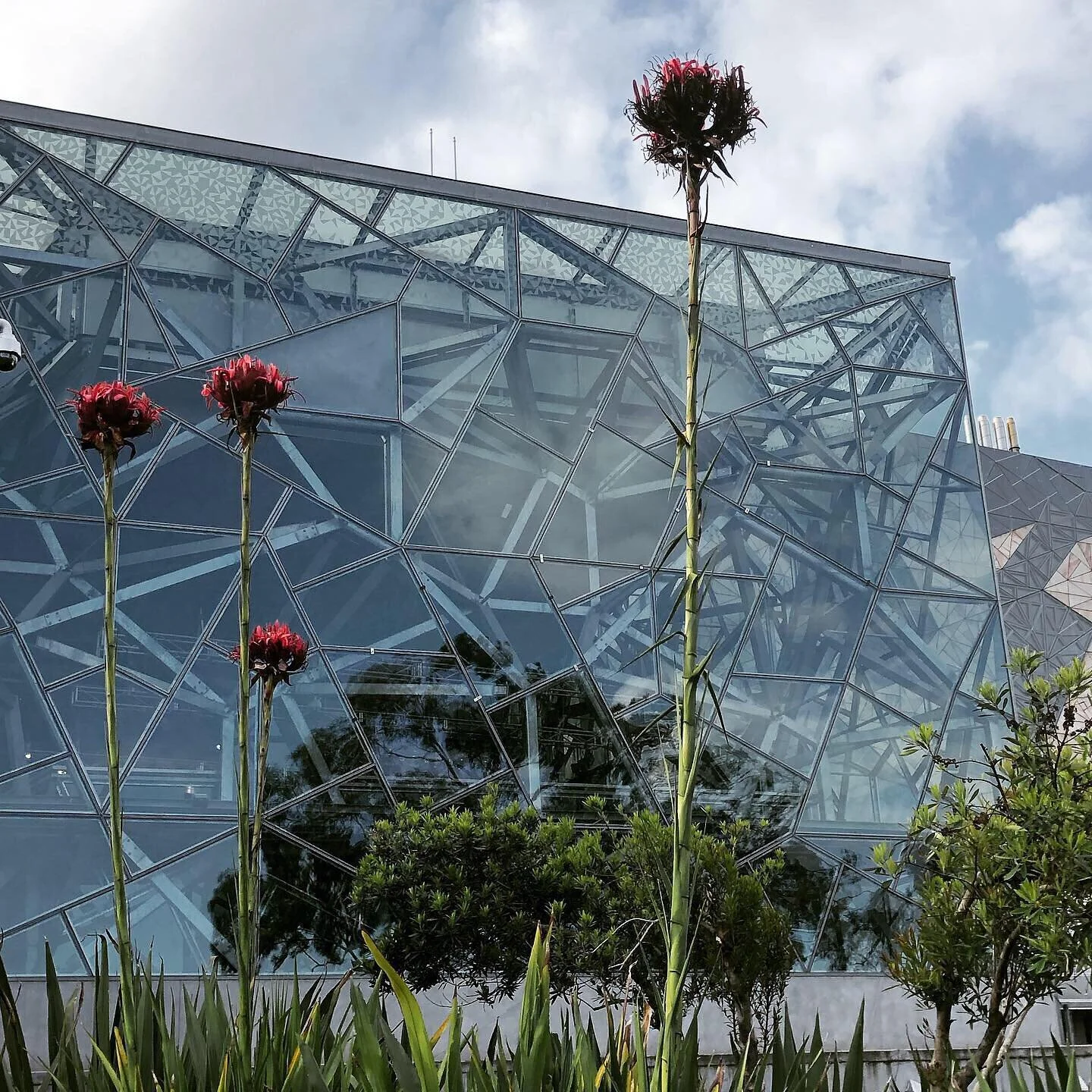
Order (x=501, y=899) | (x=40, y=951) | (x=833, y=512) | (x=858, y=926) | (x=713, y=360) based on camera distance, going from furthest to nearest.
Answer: (x=833, y=512)
(x=713, y=360)
(x=858, y=926)
(x=40, y=951)
(x=501, y=899)

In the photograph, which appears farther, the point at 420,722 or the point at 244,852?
the point at 420,722

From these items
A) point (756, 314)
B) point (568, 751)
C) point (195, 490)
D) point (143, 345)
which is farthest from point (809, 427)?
point (143, 345)

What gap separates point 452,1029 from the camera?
10.0ft

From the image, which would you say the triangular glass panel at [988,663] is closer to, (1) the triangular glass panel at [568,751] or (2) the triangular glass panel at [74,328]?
(1) the triangular glass panel at [568,751]

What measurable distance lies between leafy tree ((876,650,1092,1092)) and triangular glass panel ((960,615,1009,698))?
12133mm

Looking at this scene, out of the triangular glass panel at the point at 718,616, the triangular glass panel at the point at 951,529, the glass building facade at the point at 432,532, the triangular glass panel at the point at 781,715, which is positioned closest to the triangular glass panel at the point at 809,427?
the glass building facade at the point at 432,532

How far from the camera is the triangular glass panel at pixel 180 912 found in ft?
46.9

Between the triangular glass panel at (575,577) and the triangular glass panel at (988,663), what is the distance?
5.74 metres

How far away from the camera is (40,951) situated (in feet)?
46.2

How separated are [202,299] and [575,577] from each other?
6.36 metres

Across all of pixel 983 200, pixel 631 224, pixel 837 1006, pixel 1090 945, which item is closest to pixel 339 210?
pixel 631 224

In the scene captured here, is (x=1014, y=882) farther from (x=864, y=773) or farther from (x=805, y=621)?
(x=805, y=621)

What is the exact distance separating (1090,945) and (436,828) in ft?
26.1

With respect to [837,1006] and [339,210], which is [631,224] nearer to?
[339,210]
